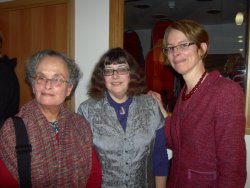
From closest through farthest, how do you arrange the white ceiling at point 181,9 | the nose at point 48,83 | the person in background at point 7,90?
the nose at point 48,83, the person in background at point 7,90, the white ceiling at point 181,9

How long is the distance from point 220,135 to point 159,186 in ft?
2.28

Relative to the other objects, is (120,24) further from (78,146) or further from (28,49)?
(78,146)

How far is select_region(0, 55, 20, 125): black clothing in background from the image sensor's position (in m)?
1.81

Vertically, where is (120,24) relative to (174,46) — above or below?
above

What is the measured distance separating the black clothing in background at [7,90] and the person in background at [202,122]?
1139 mm

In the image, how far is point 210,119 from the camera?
3.84 feet

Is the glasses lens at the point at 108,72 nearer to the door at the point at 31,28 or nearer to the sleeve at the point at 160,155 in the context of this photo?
the sleeve at the point at 160,155

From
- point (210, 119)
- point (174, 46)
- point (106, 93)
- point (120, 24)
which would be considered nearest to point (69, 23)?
point (120, 24)

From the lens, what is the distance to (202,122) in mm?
1198

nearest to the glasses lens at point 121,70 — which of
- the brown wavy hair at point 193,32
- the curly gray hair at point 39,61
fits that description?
the curly gray hair at point 39,61

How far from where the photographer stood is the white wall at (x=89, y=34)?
2.41m

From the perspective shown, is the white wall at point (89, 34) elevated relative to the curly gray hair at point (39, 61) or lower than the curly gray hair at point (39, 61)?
elevated

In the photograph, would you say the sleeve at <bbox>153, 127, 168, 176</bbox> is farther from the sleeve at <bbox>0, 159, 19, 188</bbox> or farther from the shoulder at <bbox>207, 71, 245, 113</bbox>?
the sleeve at <bbox>0, 159, 19, 188</bbox>

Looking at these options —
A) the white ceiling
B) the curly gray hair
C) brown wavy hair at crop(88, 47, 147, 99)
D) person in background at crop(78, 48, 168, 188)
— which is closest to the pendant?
person in background at crop(78, 48, 168, 188)
